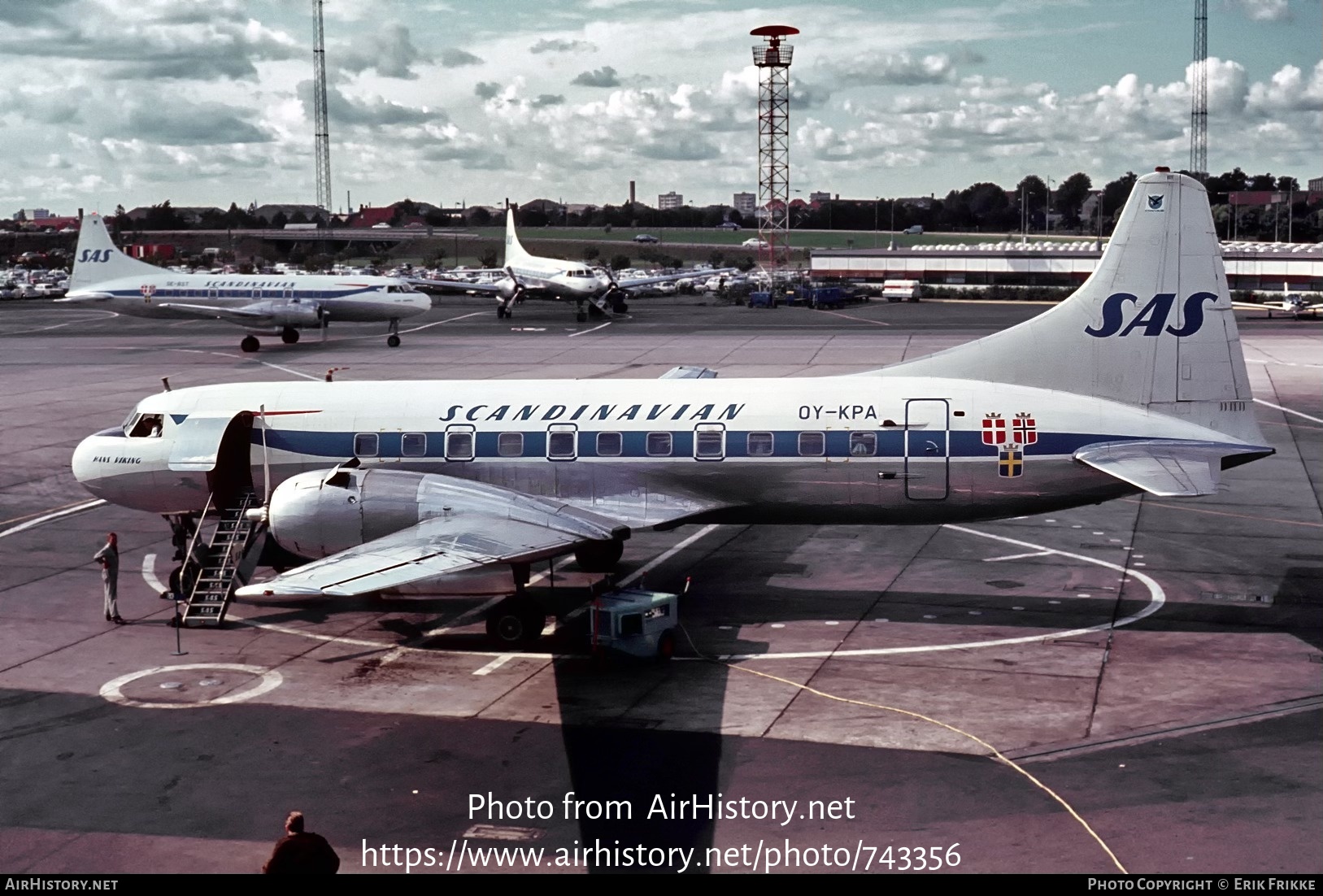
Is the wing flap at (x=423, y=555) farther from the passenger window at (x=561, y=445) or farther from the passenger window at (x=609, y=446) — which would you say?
the passenger window at (x=609, y=446)

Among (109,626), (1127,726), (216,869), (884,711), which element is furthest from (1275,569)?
(109,626)

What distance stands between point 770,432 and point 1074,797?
A: 34.4 feet

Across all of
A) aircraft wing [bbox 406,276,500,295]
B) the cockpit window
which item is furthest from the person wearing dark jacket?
aircraft wing [bbox 406,276,500,295]

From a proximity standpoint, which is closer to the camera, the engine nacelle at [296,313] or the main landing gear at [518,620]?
the main landing gear at [518,620]

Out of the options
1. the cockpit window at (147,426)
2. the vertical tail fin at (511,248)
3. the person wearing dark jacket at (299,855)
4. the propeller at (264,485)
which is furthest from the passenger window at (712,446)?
the vertical tail fin at (511,248)

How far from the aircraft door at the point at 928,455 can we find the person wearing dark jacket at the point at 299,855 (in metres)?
15.0

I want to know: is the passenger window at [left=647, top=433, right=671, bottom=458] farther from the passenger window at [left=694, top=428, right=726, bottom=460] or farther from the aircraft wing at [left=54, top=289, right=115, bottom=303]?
the aircraft wing at [left=54, top=289, right=115, bottom=303]

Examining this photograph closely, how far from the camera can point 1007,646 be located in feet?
71.9

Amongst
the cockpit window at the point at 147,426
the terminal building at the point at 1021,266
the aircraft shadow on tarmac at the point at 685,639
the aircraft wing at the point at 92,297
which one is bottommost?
the aircraft shadow on tarmac at the point at 685,639

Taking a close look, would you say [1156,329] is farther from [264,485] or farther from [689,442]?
[264,485]

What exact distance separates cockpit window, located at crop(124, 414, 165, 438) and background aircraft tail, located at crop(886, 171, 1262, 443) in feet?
58.0

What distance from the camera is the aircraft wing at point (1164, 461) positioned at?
22078 millimetres

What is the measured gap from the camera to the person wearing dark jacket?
11250mm

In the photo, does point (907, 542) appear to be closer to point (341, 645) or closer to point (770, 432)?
point (770, 432)
